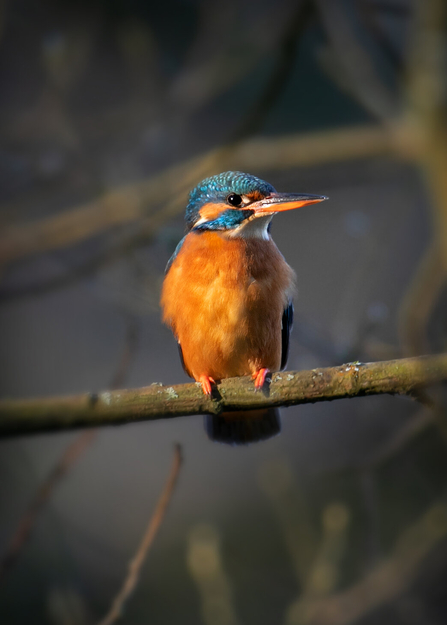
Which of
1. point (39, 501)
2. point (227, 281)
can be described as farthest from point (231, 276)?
point (39, 501)

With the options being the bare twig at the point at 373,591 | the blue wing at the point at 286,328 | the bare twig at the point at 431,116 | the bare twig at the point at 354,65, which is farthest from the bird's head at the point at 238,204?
the bare twig at the point at 373,591

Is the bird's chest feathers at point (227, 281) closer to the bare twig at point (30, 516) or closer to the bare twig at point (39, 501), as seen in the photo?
the bare twig at point (39, 501)

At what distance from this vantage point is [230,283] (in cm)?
235

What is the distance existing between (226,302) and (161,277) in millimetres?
1145

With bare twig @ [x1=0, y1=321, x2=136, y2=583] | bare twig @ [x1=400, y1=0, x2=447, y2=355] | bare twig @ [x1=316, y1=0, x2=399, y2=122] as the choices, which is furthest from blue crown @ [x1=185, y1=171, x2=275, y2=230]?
bare twig @ [x1=316, y1=0, x2=399, y2=122]

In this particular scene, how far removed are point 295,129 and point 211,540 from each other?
133 inches

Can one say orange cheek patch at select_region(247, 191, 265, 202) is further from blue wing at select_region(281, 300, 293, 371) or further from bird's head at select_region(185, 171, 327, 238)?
blue wing at select_region(281, 300, 293, 371)

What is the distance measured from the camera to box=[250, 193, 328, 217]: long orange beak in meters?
2.20

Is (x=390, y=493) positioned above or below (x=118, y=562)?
below

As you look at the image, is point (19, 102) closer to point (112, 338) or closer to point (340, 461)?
point (112, 338)

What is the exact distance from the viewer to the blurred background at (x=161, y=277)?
3119 mm

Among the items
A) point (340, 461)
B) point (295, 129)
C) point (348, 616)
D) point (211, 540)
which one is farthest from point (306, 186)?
point (348, 616)

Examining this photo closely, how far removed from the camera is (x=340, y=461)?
13.6 feet

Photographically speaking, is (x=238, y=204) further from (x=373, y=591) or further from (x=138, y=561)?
(x=373, y=591)
